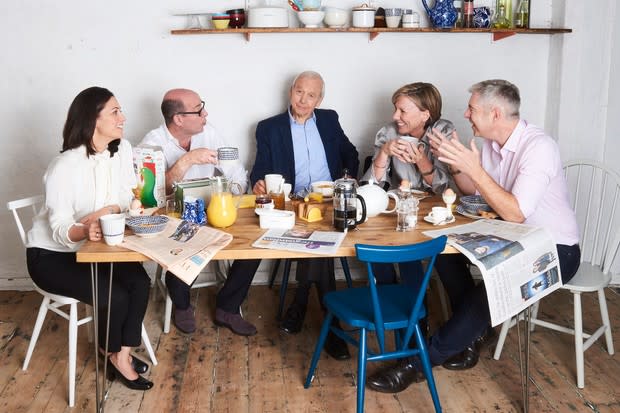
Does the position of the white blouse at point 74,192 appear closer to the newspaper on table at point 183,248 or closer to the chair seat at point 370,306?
the newspaper on table at point 183,248

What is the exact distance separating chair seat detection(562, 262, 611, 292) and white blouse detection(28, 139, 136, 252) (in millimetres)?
1814

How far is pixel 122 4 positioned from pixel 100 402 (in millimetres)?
2051

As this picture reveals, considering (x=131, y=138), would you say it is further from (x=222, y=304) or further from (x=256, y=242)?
(x=256, y=242)

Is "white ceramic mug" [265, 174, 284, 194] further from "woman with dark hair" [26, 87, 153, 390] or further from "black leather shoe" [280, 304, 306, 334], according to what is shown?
"black leather shoe" [280, 304, 306, 334]

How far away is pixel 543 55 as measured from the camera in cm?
375

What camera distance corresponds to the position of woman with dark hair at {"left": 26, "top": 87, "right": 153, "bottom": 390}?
8.22ft

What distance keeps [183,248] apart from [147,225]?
0.62 ft

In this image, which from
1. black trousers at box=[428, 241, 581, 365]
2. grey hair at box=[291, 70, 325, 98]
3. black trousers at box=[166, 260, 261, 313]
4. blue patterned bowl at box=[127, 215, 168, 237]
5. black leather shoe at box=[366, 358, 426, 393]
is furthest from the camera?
grey hair at box=[291, 70, 325, 98]

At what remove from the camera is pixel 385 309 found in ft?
8.01

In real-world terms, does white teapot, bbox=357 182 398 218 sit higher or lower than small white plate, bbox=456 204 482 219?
higher

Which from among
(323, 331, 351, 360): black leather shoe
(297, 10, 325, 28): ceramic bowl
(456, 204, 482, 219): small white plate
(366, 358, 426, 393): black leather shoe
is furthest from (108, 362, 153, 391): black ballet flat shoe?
(297, 10, 325, 28): ceramic bowl

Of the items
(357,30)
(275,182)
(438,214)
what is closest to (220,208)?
(275,182)

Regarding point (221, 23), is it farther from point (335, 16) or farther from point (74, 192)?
point (74, 192)

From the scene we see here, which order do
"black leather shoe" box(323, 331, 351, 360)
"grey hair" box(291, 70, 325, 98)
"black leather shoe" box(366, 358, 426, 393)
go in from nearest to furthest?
1. "black leather shoe" box(366, 358, 426, 393)
2. "black leather shoe" box(323, 331, 351, 360)
3. "grey hair" box(291, 70, 325, 98)
